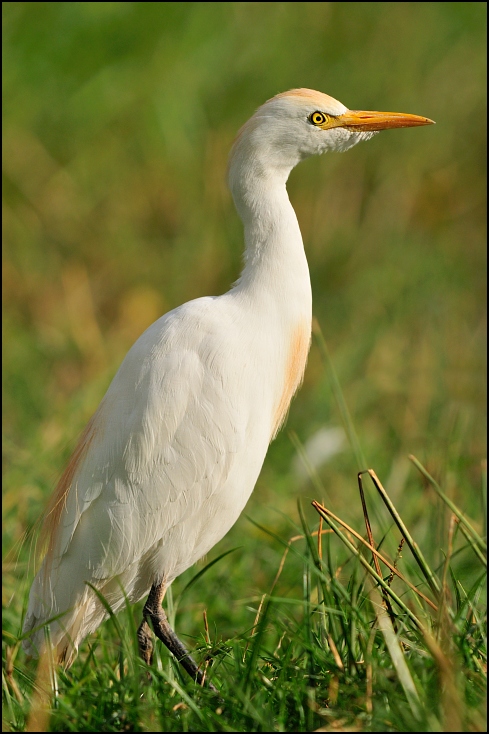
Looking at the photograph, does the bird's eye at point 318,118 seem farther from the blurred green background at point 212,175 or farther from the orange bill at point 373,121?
the blurred green background at point 212,175

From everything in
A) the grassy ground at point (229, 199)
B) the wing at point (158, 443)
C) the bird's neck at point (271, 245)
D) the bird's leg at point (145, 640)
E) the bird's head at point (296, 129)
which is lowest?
the bird's leg at point (145, 640)

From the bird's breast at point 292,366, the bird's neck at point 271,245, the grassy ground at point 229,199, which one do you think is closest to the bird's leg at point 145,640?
the bird's breast at point 292,366

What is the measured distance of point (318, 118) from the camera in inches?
90.7

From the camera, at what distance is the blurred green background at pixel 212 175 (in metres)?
5.74

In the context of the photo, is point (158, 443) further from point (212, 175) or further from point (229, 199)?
point (212, 175)

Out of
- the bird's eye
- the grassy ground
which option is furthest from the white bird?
the grassy ground

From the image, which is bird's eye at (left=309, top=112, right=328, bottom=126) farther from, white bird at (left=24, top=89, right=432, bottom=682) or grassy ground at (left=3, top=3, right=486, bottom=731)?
grassy ground at (left=3, top=3, right=486, bottom=731)

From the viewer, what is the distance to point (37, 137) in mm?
5996

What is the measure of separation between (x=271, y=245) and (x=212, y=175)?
12.7 ft

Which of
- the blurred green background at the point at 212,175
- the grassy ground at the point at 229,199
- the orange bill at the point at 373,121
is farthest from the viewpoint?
the blurred green background at the point at 212,175

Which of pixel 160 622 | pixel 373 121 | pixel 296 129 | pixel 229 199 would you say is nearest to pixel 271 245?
pixel 296 129

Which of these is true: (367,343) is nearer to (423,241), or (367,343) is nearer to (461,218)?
(423,241)

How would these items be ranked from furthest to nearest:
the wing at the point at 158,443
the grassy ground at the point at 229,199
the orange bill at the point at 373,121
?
the grassy ground at the point at 229,199 < the orange bill at the point at 373,121 < the wing at the point at 158,443

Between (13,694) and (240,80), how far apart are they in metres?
5.05
